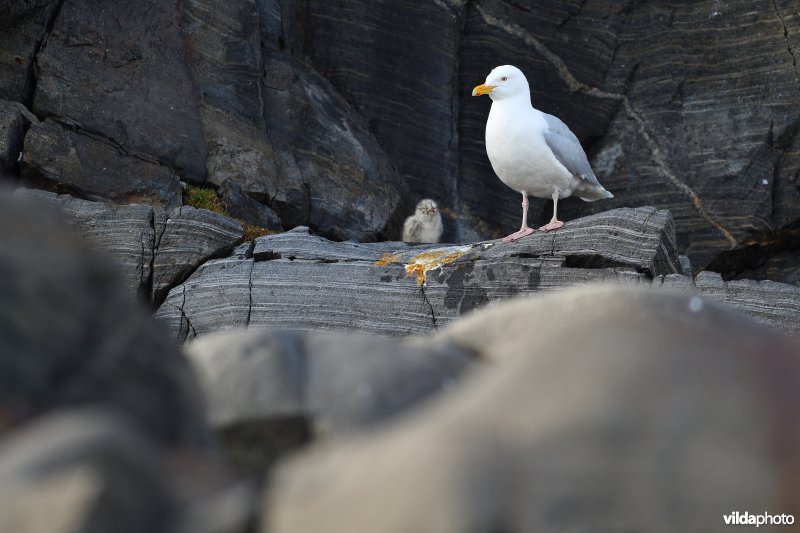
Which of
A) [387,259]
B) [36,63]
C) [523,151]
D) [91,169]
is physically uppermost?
[36,63]

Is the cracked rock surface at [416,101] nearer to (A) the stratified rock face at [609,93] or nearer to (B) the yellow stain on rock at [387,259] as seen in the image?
(A) the stratified rock face at [609,93]

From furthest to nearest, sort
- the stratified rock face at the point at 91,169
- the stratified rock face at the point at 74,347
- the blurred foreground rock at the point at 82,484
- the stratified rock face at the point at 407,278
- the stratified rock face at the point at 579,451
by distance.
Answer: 1. the stratified rock face at the point at 91,169
2. the stratified rock face at the point at 407,278
3. the stratified rock face at the point at 74,347
4. the stratified rock face at the point at 579,451
5. the blurred foreground rock at the point at 82,484

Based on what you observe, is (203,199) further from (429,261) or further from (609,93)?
(609,93)

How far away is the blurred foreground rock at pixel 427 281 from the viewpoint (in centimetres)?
1199

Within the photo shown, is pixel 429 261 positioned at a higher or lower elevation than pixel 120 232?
lower

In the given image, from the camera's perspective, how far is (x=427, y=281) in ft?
40.4

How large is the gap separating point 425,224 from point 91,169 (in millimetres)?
4832

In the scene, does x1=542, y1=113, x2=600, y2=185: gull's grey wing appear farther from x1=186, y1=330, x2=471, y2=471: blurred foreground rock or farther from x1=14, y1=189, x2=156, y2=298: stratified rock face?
x1=186, y1=330, x2=471, y2=471: blurred foreground rock

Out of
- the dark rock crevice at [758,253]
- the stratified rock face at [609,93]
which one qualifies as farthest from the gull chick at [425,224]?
the dark rock crevice at [758,253]

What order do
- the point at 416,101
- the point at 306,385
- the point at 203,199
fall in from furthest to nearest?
1. the point at 416,101
2. the point at 203,199
3. the point at 306,385

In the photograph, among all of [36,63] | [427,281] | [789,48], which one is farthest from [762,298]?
[36,63]

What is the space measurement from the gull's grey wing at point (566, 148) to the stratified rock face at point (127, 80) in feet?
18.1

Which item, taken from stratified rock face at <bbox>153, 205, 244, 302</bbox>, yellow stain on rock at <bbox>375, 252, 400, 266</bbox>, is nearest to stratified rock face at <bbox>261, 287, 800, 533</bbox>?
yellow stain on rock at <bbox>375, 252, 400, 266</bbox>

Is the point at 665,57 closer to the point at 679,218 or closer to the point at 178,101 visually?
the point at 679,218
